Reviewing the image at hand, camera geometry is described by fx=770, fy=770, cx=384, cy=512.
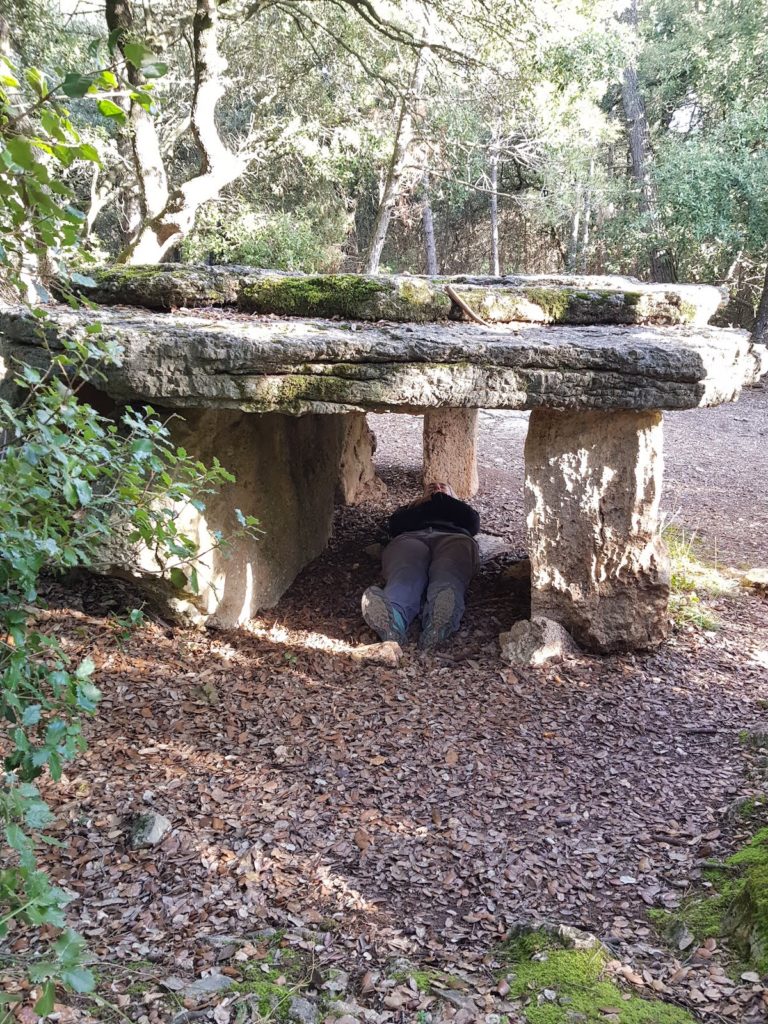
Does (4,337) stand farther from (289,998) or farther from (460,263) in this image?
(460,263)

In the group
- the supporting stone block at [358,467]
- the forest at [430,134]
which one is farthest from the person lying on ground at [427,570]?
the forest at [430,134]

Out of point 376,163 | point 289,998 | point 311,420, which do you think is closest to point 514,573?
point 311,420

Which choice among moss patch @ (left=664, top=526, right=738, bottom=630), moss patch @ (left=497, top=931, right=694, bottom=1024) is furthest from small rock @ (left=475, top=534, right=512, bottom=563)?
moss patch @ (left=497, top=931, right=694, bottom=1024)

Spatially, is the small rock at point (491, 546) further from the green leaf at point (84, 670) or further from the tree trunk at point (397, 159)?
the tree trunk at point (397, 159)

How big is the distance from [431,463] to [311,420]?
69.1 inches

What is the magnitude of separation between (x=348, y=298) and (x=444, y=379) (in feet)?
2.97

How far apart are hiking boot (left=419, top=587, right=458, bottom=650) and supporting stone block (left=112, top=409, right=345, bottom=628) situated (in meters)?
1.02

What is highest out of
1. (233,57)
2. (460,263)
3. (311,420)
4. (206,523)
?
(233,57)

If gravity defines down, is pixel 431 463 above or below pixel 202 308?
below

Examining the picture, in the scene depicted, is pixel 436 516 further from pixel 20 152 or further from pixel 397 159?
pixel 397 159

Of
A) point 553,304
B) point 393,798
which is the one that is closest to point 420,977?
point 393,798

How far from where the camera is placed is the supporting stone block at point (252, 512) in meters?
4.19

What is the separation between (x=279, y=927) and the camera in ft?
8.46

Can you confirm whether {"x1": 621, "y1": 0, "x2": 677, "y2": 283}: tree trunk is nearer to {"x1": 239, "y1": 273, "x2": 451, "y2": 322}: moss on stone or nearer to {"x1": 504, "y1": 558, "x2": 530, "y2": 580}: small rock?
{"x1": 504, "y1": 558, "x2": 530, "y2": 580}: small rock
